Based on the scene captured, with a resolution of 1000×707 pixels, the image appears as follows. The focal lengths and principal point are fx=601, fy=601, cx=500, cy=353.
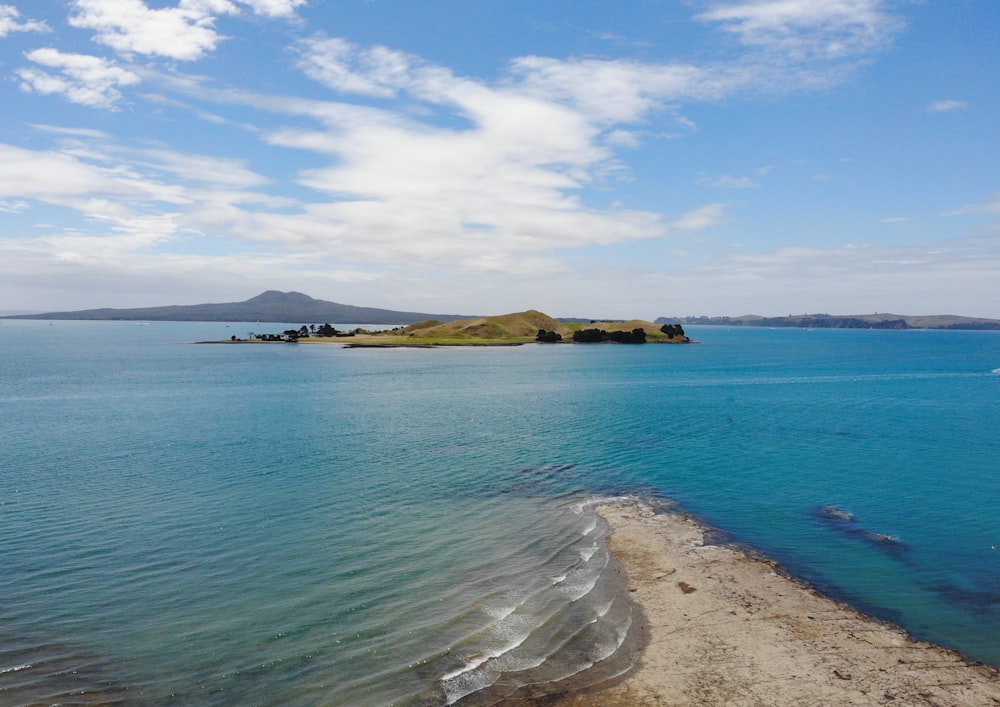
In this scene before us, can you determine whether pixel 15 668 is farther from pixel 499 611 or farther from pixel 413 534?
pixel 413 534

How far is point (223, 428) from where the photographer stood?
54.1 m

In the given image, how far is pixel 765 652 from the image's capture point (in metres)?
16.9

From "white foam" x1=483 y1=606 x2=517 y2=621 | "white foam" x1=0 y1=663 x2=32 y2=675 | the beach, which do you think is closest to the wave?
"white foam" x1=483 y1=606 x2=517 y2=621

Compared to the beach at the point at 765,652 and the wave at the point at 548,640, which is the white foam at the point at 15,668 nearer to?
the wave at the point at 548,640

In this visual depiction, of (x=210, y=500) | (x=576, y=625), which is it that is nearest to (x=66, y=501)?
(x=210, y=500)

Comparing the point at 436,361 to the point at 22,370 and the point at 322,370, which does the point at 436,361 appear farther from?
the point at 22,370

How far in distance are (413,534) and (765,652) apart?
14986 mm

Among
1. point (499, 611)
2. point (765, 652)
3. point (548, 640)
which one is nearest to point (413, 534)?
point (499, 611)

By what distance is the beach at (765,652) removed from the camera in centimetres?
1483

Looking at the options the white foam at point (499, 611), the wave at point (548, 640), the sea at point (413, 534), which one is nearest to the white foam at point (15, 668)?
the sea at point (413, 534)

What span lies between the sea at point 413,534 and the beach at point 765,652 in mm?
984

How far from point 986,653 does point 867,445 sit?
3583 cm

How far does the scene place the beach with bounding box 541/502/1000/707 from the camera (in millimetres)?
14828

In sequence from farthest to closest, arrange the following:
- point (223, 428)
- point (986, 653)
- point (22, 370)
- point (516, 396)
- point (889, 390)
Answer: point (22, 370) < point (889, 390) < point (516, 396) < point (223, 428) < point (986, 653)
